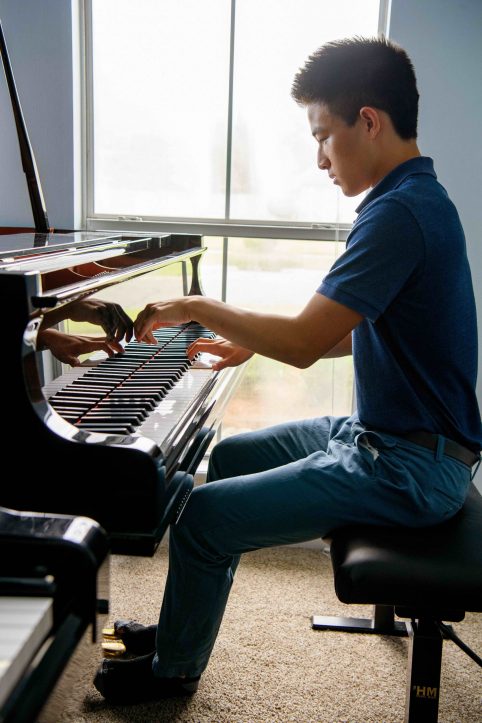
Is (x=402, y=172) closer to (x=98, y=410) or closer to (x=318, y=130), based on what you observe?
(x=318, y=130)

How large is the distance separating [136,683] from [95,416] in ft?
2.76

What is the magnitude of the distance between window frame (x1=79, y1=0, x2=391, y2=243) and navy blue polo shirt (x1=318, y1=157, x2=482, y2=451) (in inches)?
44.1

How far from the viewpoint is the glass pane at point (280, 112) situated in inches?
99.1

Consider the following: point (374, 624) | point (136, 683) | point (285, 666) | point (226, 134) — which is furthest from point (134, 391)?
point (226, 134)

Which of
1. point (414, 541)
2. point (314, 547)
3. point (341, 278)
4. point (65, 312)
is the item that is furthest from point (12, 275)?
point (314, 547)

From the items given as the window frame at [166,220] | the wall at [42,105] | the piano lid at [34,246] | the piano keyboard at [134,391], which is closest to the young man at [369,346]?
the piano keyboard at [134,391]

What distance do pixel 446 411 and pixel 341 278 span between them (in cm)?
35

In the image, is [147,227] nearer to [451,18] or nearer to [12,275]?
[451,18]

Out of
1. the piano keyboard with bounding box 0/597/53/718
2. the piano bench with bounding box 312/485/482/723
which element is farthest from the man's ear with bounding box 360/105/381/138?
the piano keyboard with bounding box 0/597/53/718

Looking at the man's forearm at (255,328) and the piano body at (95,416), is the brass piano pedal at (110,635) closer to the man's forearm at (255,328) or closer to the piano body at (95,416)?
the piano body at (95,416)

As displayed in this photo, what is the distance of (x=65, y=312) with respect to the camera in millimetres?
1202

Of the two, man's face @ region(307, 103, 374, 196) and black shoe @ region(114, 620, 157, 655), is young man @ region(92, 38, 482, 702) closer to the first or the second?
man's face @ region(307, 103, 374, 196)

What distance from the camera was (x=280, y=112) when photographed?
2.59m

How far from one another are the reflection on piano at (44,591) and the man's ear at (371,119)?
3.46 feet
